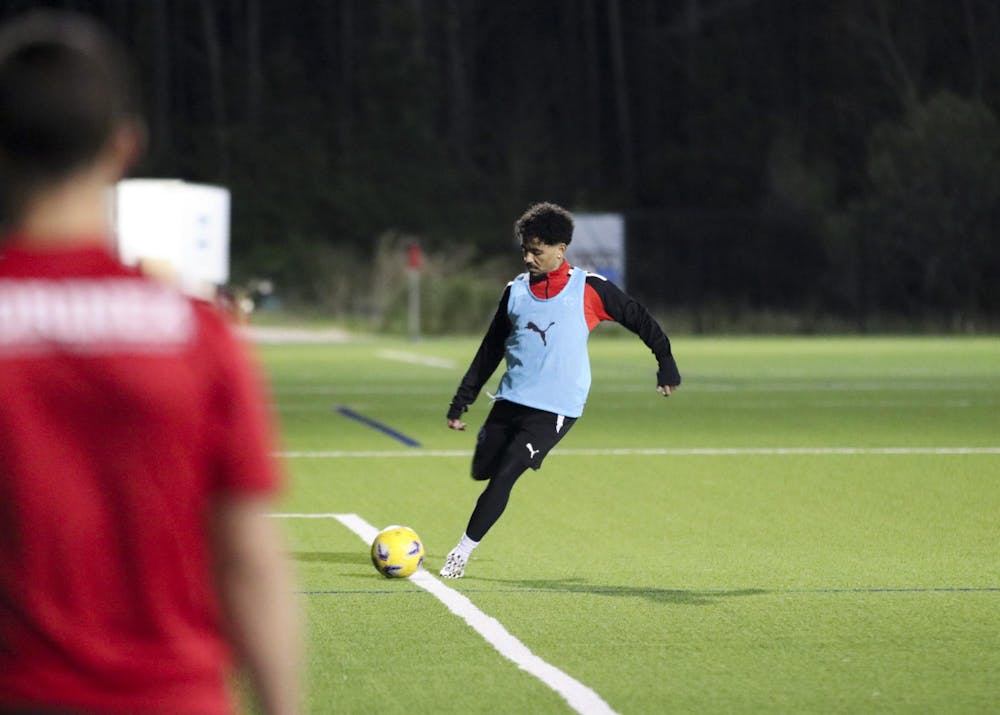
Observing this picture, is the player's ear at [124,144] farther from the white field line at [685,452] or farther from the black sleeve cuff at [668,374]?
the white field line at [685,452]

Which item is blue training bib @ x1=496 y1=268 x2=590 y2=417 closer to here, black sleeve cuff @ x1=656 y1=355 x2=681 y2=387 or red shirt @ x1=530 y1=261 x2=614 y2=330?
red shirt @ x1=530 y1=261 x2=614 y2=330

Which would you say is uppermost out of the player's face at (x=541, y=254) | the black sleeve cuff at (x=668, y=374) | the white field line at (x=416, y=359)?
the player's face at (x=541, y=254)

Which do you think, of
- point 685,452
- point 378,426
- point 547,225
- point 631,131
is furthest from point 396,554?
point 631,131

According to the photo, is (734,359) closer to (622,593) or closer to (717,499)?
(717,499)

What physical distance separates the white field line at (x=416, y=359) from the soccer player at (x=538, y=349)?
926 inches

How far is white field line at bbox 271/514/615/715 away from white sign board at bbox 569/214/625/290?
41252 mm

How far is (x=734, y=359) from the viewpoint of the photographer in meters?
37.4

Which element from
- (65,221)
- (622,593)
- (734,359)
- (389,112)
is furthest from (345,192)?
(65,221)

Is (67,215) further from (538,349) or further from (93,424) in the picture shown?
(538,349)

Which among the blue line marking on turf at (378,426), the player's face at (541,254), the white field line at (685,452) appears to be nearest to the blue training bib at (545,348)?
the player's face at (541,254)

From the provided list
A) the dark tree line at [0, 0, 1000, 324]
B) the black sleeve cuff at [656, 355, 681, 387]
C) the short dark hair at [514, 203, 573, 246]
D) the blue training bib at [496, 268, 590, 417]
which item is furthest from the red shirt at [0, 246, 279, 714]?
the dark tree line at [0, 0, 1000, 324]

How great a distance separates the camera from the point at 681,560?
11039 millimetres

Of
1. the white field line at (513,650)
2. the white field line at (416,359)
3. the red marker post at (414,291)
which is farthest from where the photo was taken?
the red marker post at (414,291)

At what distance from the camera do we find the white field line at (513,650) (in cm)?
706
